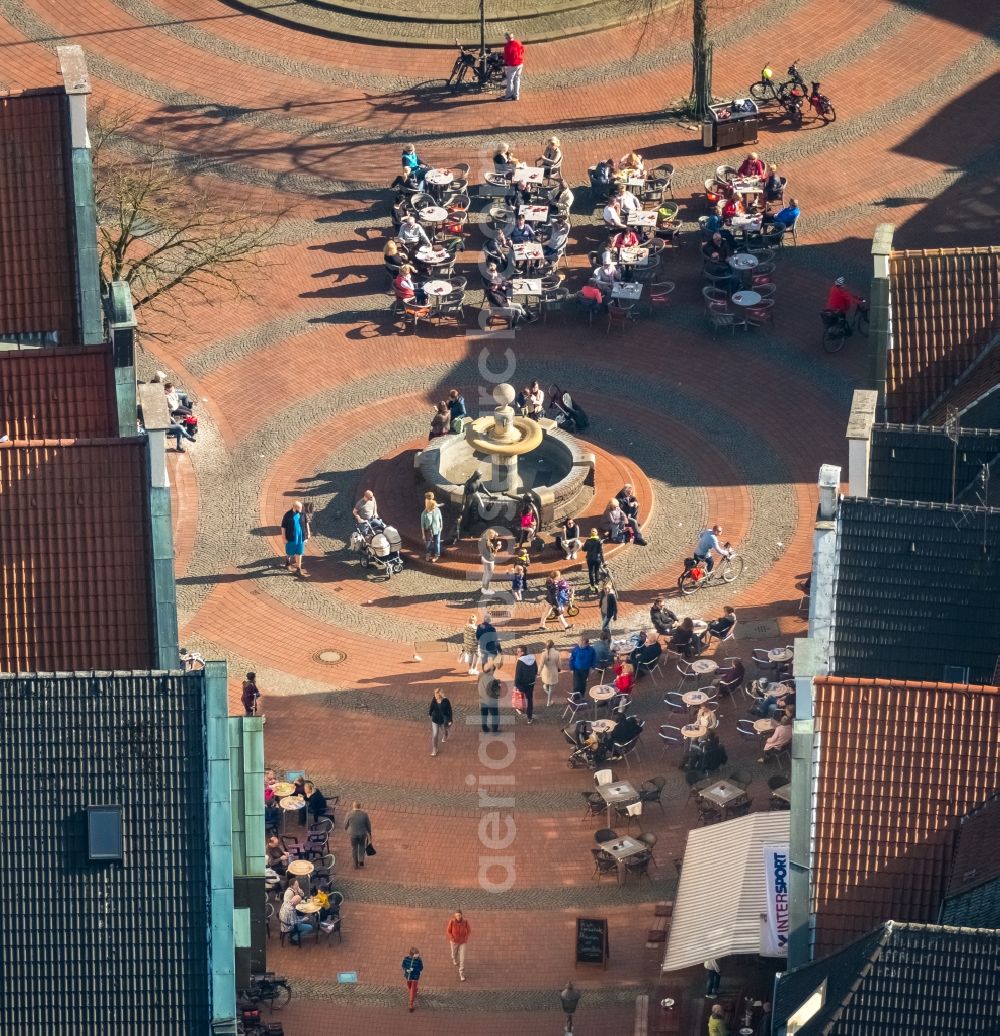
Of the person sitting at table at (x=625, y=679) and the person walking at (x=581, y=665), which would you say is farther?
the person walking at (x=581, y=665)

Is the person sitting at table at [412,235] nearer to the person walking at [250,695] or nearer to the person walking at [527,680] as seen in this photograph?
the person walking at [527,680]

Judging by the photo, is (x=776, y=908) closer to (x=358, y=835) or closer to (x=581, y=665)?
(x=358, y=835)

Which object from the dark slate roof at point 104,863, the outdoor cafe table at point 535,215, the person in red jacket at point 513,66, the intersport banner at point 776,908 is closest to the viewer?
the dark slate roof at point 104,863

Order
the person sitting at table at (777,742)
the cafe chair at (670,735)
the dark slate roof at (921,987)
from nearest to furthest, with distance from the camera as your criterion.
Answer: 1. the dark slate roof at (921,987)
2. the person sitting at table at (777,742)
3. the cafe chair at (670,735)

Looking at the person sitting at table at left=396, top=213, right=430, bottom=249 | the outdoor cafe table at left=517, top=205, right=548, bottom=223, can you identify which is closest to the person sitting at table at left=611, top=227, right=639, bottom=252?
the outdoor cafe table at left=517, top=205, right=548, bottom=223

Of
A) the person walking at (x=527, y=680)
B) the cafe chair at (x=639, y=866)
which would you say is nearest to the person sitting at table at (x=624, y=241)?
the person walking at (x=527, y=680)

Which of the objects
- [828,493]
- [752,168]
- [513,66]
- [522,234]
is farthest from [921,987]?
[513,66]
